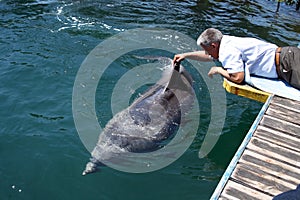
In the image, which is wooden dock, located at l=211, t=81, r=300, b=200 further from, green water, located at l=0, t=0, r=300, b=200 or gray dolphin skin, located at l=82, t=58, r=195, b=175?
gray dolphin skin, located at l=82, t=58, r=195, b=175

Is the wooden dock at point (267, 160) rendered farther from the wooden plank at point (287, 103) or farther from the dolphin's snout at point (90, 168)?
the dolphin's snout at point (90, 168)

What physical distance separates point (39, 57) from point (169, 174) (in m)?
5.04

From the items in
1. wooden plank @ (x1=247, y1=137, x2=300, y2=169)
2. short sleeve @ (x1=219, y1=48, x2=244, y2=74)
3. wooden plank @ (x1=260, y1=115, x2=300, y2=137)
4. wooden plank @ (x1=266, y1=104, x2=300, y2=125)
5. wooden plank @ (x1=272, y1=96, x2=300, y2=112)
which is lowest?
wooden plank @ (x1=247, y1=137, x2=300, y2=169)

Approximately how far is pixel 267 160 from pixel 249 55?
182 centimetres

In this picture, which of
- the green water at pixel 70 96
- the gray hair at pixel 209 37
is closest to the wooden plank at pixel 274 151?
the green water at pixel 70 96

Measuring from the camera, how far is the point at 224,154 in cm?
617

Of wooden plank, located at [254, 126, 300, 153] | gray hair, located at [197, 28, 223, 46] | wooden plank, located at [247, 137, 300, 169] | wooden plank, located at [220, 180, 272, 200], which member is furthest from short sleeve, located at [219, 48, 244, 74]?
wooden plank, located at [220, 180, 272, 200]

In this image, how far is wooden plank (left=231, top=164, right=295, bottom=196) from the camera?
13.3 feet

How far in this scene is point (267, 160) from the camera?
4.50 metres

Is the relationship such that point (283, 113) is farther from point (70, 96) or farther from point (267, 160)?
point (70, 96)

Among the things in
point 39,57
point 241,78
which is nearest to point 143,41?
point 39,57

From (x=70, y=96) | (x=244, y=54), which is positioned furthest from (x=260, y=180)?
(x=70, y=96)

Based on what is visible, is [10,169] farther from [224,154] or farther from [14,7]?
[14,7]

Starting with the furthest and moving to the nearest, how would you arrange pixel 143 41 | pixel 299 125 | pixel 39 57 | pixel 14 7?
pixel 14 7
pixel 143 41
pixel 39 57
pixel 299 125
